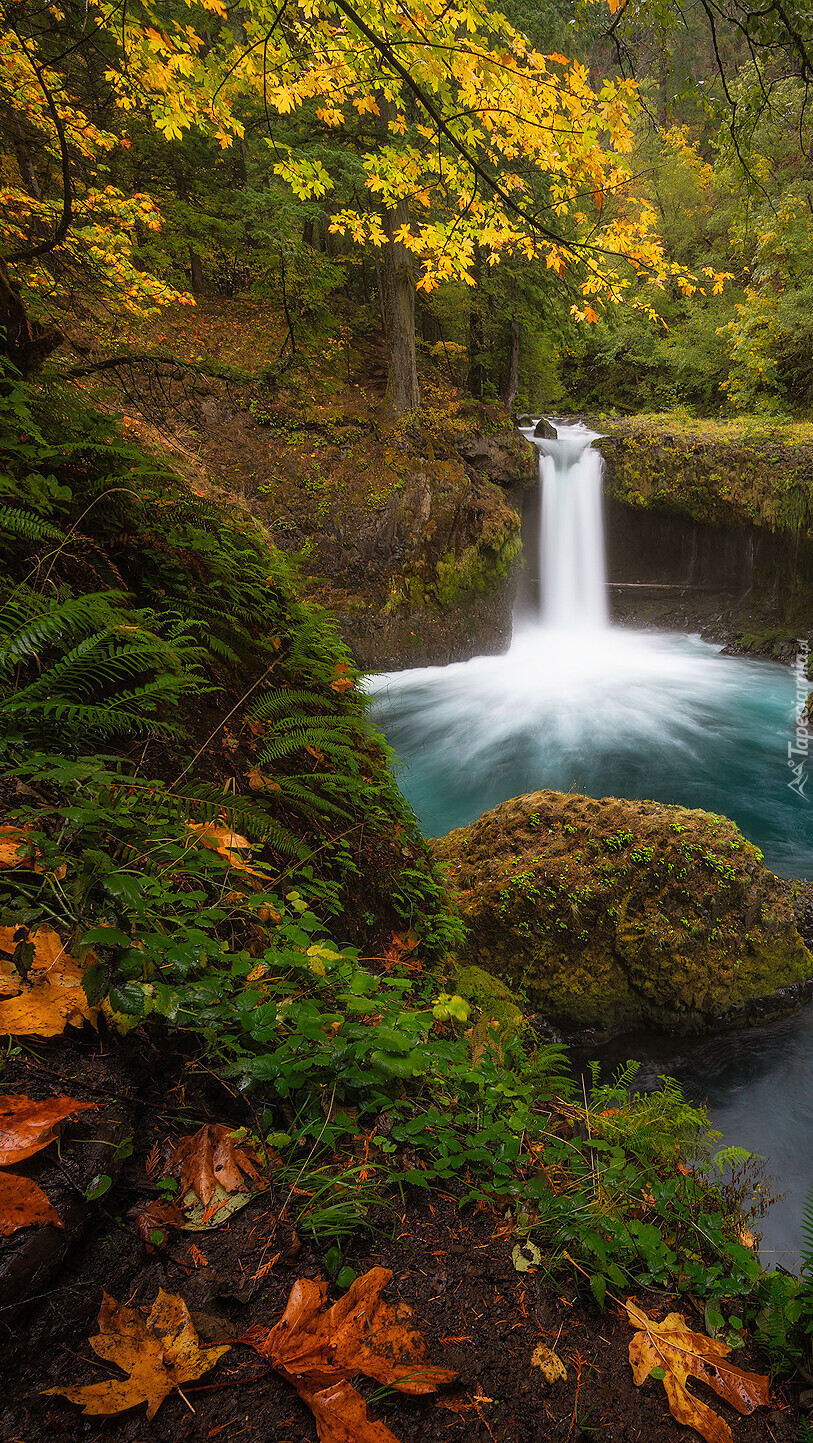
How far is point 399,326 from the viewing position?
11.7 m

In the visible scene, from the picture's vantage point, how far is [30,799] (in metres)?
1.60

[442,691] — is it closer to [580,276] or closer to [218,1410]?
[580,276]

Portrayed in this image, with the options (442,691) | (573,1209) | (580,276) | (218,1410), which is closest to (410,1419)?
(218,1410)

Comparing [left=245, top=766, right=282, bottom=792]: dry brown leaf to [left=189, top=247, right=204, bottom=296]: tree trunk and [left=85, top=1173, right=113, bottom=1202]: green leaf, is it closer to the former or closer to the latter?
[left=85, top=1173, right=113, bottom=1202]: green leaf

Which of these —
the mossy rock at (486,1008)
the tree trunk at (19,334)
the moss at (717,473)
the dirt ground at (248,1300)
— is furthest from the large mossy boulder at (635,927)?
the moss at (717,473)

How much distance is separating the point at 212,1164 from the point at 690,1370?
113 cm

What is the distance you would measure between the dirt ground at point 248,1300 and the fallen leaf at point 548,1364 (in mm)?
15

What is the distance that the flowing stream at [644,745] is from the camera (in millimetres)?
4160

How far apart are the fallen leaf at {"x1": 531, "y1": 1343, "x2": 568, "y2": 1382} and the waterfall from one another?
50.3 ft

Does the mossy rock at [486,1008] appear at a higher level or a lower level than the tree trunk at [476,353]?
lower

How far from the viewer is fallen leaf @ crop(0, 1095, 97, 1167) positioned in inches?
36.5

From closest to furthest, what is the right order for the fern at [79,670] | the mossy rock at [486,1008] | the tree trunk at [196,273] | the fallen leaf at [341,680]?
the fern at [79,670]
the mossy rock at [486,1008]
the fallen leaf at [341,680]
the tree trunk at [196,273]

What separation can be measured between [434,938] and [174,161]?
17004 mm

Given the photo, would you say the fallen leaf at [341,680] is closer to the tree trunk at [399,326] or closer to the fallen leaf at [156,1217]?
the fallen leaf at [156,1217]
